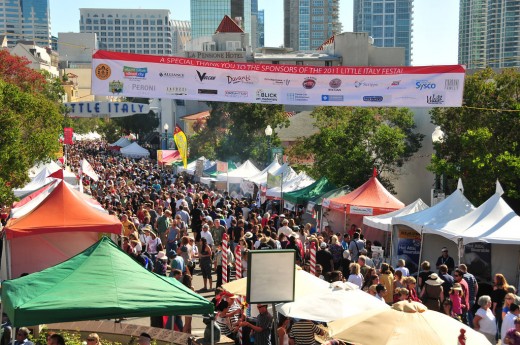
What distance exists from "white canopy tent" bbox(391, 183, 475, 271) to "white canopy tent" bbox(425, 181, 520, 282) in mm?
310

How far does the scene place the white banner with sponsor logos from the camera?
21062mm

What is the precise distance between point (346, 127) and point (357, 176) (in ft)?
6.53

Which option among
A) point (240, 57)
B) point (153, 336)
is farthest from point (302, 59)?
point (153, 336)

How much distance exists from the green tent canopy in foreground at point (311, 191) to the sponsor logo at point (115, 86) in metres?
8.11

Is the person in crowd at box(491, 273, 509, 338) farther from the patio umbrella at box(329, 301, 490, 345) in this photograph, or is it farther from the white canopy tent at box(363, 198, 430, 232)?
the white canopy tent at box(363, 198, 430, 232)

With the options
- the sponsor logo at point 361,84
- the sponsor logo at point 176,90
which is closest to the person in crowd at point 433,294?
the sponsor logo at point 361,84

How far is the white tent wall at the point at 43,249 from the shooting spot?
17328 mm

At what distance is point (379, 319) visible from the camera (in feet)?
29.0

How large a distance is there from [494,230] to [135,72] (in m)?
10.4

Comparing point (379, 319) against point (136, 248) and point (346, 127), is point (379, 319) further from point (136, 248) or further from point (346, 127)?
point (346, 127)

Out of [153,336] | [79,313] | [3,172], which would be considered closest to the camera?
[79,313]

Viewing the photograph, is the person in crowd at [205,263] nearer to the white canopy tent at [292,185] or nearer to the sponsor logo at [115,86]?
the sponsor logo at [115,86]

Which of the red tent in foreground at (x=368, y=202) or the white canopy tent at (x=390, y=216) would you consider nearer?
the white canopy tent at (x=390, y=216)

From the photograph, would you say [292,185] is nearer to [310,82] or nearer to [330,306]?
[310,82]
